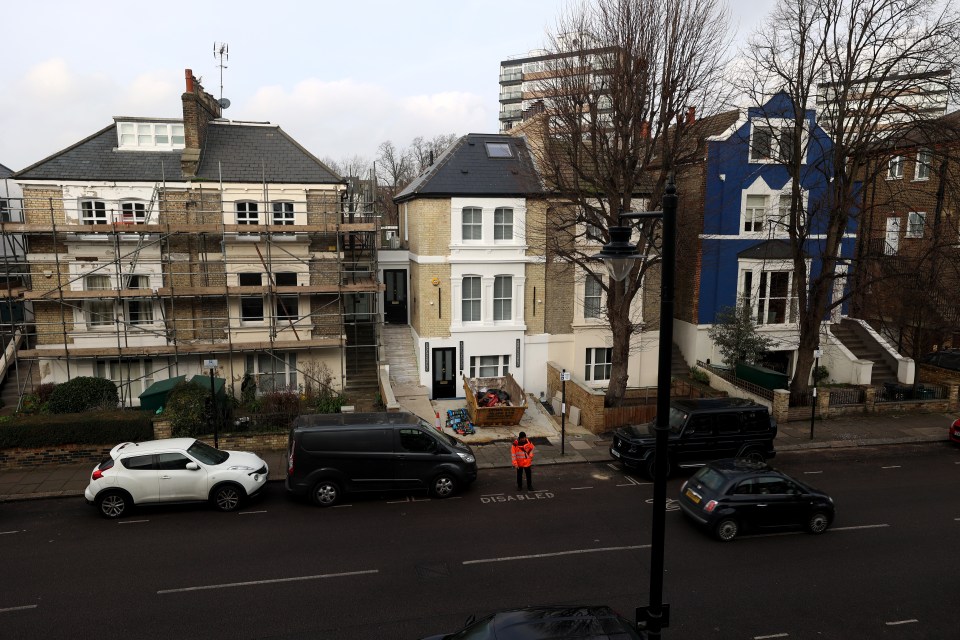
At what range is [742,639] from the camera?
929cm

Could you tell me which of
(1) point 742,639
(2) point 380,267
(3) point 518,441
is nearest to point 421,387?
(2) point 380,267

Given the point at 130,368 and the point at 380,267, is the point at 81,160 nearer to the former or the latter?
the point at 130,368

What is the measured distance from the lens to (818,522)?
515 inches

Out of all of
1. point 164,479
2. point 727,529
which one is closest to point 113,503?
point 164,479

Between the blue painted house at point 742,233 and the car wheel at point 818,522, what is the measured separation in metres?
13.0

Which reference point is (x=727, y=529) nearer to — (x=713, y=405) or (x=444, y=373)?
(x=713, y=405)

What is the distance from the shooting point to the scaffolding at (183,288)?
69.2 ft

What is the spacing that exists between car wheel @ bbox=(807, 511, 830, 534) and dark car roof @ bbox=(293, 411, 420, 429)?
29.8 feet

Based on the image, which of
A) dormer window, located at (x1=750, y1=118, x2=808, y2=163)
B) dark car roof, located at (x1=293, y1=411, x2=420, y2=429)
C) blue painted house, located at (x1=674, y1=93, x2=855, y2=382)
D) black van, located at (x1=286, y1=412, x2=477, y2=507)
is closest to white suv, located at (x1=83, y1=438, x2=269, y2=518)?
black van, located at (x1=286, y1=412, x2=477, y2=507)

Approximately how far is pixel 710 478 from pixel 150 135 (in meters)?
22.3

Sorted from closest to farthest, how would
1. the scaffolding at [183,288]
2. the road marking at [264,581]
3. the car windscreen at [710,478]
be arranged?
the road marking at [264,581] → the car windscreen at [710,478] → the scaffolding at [183,288]

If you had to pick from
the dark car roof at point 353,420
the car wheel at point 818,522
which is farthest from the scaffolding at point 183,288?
the car wheel at point 818,522

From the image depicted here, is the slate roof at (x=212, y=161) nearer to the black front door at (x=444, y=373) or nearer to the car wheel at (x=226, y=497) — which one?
the black front door at (x=444, y=373)

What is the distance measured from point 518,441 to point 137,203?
641 inches
